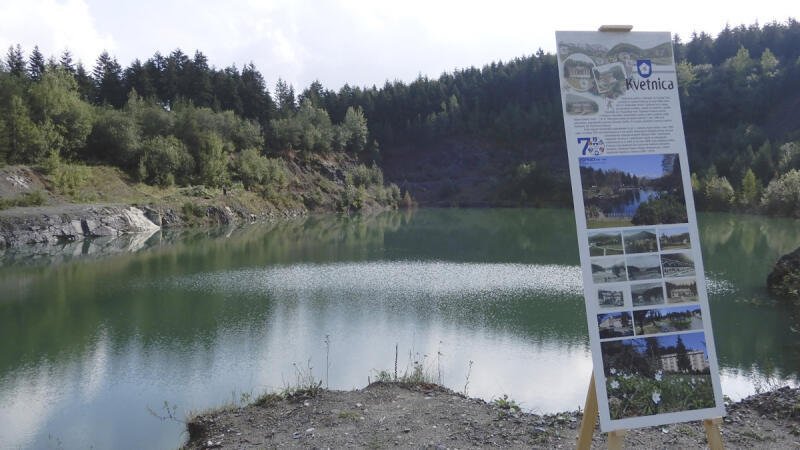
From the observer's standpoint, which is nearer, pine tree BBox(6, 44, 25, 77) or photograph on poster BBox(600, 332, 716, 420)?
photograph on poster BBox(600, 332, 716, 420)

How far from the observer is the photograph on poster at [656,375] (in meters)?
3.92

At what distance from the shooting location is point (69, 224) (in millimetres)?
33156

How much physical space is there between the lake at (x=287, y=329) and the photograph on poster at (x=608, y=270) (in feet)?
16.0

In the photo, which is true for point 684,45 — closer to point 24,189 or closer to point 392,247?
point 392,247

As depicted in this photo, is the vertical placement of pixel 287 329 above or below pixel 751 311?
above

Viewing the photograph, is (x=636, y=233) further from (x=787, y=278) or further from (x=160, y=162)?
(x=160, y=162)

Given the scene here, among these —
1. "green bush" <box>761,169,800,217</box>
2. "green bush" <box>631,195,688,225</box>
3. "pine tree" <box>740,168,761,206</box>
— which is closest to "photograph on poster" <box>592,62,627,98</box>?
"green bush" <box>631,195,688,225</box>

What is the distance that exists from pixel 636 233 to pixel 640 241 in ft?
0.21

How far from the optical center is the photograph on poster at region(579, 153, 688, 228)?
418 cm

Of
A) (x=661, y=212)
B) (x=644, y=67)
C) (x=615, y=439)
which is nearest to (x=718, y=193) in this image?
(x=644, y=67)

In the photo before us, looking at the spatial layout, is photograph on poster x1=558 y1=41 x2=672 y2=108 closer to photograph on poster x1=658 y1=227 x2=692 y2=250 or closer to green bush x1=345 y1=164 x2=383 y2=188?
photograph on poster x1=658 y1=227 x2=692 y2=250

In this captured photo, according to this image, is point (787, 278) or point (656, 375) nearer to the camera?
point (656, 375)

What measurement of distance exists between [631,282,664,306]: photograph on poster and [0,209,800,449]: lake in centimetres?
476

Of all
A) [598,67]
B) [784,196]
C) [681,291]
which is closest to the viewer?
[681,291]
